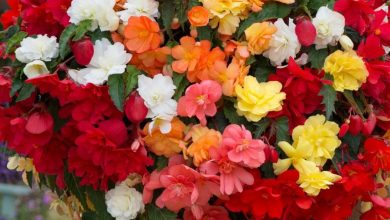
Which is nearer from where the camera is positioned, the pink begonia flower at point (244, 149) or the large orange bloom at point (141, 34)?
the pink begonia flower at point (244, 149)

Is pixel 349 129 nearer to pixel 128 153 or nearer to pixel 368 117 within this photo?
pixel 368 117

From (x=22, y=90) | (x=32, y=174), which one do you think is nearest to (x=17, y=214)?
(x=32, y=174)

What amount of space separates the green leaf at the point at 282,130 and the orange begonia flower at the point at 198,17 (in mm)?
228

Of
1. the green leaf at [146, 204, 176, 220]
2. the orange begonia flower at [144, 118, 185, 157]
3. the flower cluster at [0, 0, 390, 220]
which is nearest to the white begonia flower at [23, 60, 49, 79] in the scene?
the flower cluster at [0, 0, 390, 220]

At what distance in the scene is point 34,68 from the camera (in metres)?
1.36

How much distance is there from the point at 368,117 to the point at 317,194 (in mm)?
210

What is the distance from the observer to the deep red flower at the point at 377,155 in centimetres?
139

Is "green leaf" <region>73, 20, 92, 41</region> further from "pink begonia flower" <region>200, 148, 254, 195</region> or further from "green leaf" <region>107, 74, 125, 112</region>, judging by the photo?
"pink begonia flower" <region>200, 148, 254, 195</region>

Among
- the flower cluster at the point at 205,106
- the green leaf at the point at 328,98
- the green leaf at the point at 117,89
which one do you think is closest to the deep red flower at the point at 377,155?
the flower cluster at the point at 205,106

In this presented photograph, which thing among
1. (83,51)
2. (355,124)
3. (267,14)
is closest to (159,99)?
A: (83,51)

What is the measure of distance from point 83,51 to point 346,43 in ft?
1.63

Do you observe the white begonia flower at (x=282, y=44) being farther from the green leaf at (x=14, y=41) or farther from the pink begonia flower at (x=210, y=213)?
the green leaf at (x=14, y=41)

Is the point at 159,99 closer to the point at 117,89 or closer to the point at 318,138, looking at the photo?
the point at 117,89

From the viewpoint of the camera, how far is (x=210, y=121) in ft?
4.50
